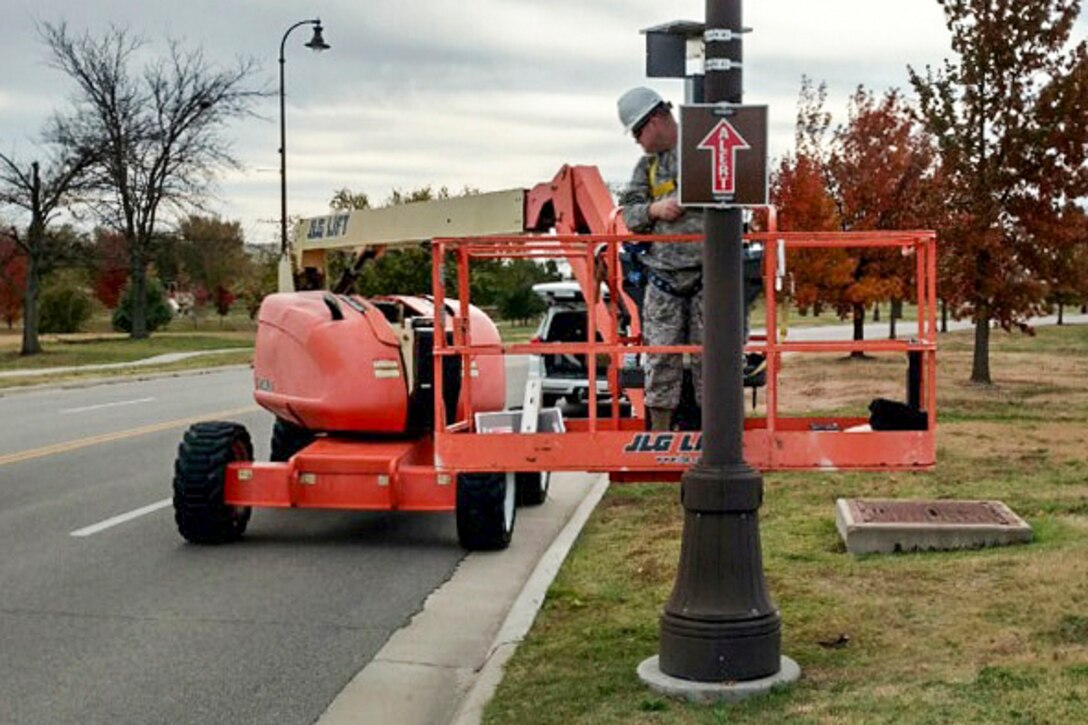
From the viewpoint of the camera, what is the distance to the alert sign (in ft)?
19.4

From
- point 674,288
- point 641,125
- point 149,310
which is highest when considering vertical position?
point 641,125

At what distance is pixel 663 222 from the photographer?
24.0ft

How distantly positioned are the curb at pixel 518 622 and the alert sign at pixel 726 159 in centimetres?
234

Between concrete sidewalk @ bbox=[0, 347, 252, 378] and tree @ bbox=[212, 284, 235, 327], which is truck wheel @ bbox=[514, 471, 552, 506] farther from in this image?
tree @ bbox=[212, 284, 235, 327]

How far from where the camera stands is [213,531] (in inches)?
417

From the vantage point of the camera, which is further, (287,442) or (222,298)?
(222,298)

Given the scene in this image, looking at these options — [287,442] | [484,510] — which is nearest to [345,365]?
[484,510]

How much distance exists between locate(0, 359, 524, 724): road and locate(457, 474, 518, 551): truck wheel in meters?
0.24

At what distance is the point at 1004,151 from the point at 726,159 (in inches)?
723

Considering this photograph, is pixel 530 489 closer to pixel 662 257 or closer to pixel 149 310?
pixel 662 257

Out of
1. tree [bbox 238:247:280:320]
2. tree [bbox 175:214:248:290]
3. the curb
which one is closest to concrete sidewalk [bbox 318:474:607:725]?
the curb

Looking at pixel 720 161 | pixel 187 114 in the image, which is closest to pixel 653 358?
pixel 720 161

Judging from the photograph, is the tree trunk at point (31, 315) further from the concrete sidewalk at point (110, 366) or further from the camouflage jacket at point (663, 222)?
the camouflage jacket at point (663, 222)

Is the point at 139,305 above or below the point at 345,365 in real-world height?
above
